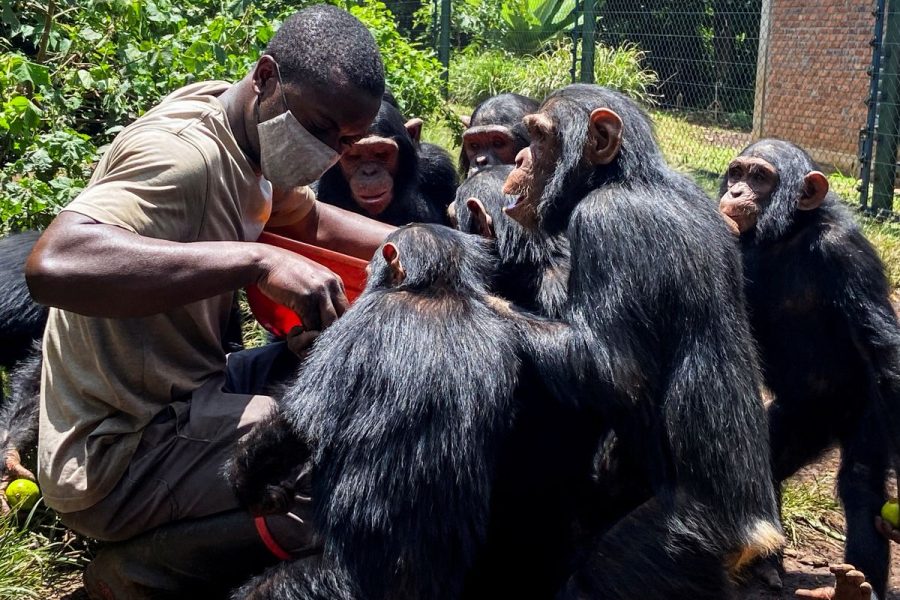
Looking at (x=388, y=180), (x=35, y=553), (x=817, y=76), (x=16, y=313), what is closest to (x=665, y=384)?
(x=35, y=553)

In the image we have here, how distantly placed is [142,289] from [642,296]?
1.38 meters

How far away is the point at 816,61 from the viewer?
1155 cm

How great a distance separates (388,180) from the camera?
5.50 meters

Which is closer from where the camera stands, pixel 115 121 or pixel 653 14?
pixel 115 121

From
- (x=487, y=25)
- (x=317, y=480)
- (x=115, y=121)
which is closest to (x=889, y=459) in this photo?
(x=317, y=480)

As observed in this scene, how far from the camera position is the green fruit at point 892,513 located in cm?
399

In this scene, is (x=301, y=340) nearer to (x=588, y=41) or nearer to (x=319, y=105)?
(x=319, y=105)

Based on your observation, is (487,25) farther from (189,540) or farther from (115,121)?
(189,540)

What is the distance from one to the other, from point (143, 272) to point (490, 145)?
329cm

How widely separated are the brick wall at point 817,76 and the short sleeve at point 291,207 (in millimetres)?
8127

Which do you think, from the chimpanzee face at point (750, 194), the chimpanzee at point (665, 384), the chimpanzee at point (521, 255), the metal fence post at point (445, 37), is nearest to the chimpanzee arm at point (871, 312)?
the chimpanzee face at point (750, 194)

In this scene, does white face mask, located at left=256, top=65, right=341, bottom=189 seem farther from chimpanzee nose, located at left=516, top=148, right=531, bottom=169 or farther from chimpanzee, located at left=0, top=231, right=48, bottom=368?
chimpanzee, located at left=0, top=231, right=48, bottom=368

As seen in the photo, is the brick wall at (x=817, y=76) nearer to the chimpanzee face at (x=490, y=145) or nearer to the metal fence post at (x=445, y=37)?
the metal fence post at (x=445, y=37)

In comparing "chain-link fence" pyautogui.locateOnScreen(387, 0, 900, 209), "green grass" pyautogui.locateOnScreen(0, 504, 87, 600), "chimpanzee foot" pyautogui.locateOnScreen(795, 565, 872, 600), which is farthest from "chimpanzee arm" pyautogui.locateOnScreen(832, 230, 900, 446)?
"chain-link fence" pyautogui.locateOnScreen(387, 0, 900, 209)
